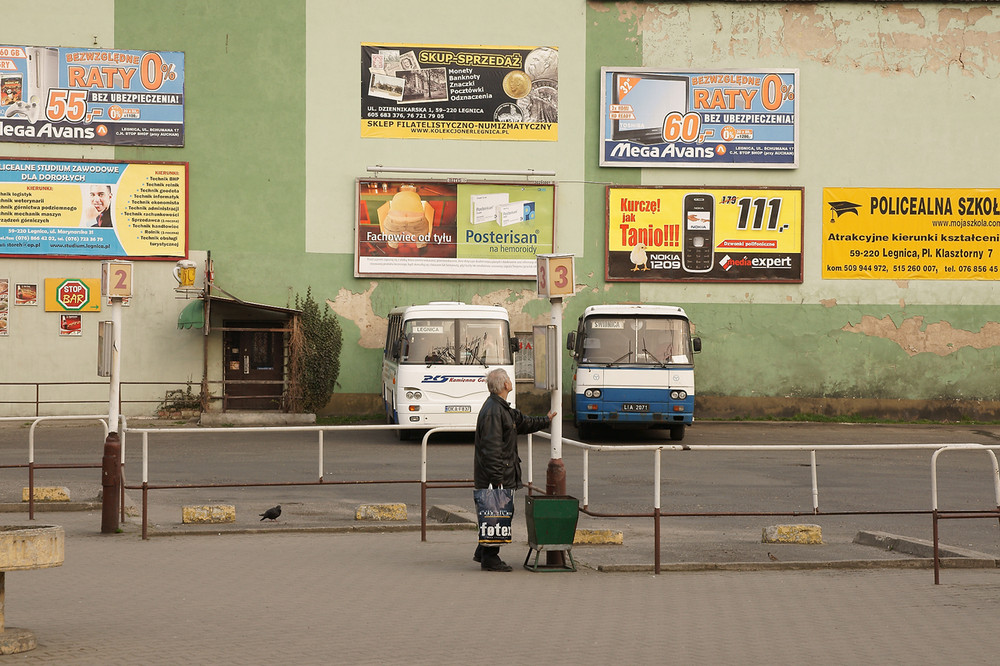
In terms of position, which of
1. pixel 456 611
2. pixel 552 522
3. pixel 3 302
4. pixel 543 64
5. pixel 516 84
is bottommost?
pixel 456 611

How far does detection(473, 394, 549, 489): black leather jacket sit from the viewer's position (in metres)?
10.6

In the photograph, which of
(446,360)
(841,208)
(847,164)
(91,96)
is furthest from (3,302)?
(847,164)

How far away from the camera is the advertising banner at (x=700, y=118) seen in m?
29.8

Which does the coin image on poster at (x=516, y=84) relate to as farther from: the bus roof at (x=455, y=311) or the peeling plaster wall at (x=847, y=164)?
the bus roof at (x=455, y=311)

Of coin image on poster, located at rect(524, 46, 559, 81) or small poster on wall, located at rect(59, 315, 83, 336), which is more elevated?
coin image on poster, located at rect(524, 46, 559, 81)

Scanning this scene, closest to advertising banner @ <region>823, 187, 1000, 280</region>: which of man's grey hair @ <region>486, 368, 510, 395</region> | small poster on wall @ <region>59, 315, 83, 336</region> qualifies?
small poster on wall @ <region>59, 315, 83, 336</region>

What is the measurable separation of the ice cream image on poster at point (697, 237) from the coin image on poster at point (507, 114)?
4622 millimetres

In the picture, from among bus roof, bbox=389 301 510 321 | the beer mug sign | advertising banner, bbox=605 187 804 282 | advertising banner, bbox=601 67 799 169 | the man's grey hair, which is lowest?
the man's grey hair

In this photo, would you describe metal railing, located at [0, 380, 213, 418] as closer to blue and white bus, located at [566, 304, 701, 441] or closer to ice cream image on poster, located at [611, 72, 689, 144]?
blue and white bus, located at [566, 304, 701, 441]

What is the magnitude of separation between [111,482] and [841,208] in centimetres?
2212

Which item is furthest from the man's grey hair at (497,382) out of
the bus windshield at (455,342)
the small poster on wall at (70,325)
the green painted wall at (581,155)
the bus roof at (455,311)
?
the small poster on wall at (70,325)

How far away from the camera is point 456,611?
8.45 m

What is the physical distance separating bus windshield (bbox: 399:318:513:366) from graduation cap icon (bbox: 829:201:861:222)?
10.9m

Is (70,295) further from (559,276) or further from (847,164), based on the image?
(559,276)
